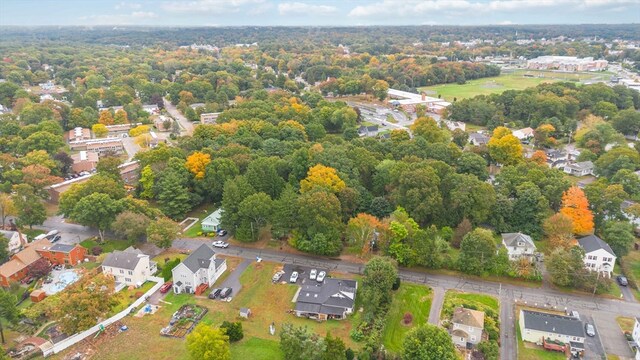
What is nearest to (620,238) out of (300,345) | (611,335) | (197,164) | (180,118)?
(611,335)

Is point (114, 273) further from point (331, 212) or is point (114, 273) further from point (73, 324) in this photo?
point (331, 212)

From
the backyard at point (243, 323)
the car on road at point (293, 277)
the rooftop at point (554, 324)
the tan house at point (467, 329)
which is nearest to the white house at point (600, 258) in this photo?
the rooftop at point (554, 324)

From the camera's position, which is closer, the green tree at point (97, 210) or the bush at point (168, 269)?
the bush at point (168, 269)

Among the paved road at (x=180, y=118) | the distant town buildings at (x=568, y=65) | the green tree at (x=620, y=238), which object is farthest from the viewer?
the distant town buildings at (x=568, y=65)

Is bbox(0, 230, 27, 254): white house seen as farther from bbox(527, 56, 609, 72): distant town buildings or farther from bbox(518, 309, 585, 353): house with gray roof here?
bbox(527, 56, 609, 72): distant town buildings

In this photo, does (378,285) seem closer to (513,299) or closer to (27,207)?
(513,299)

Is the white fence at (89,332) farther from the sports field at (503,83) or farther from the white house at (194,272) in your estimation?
the sports field at (503,83)

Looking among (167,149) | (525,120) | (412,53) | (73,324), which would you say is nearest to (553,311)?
(73,324)
